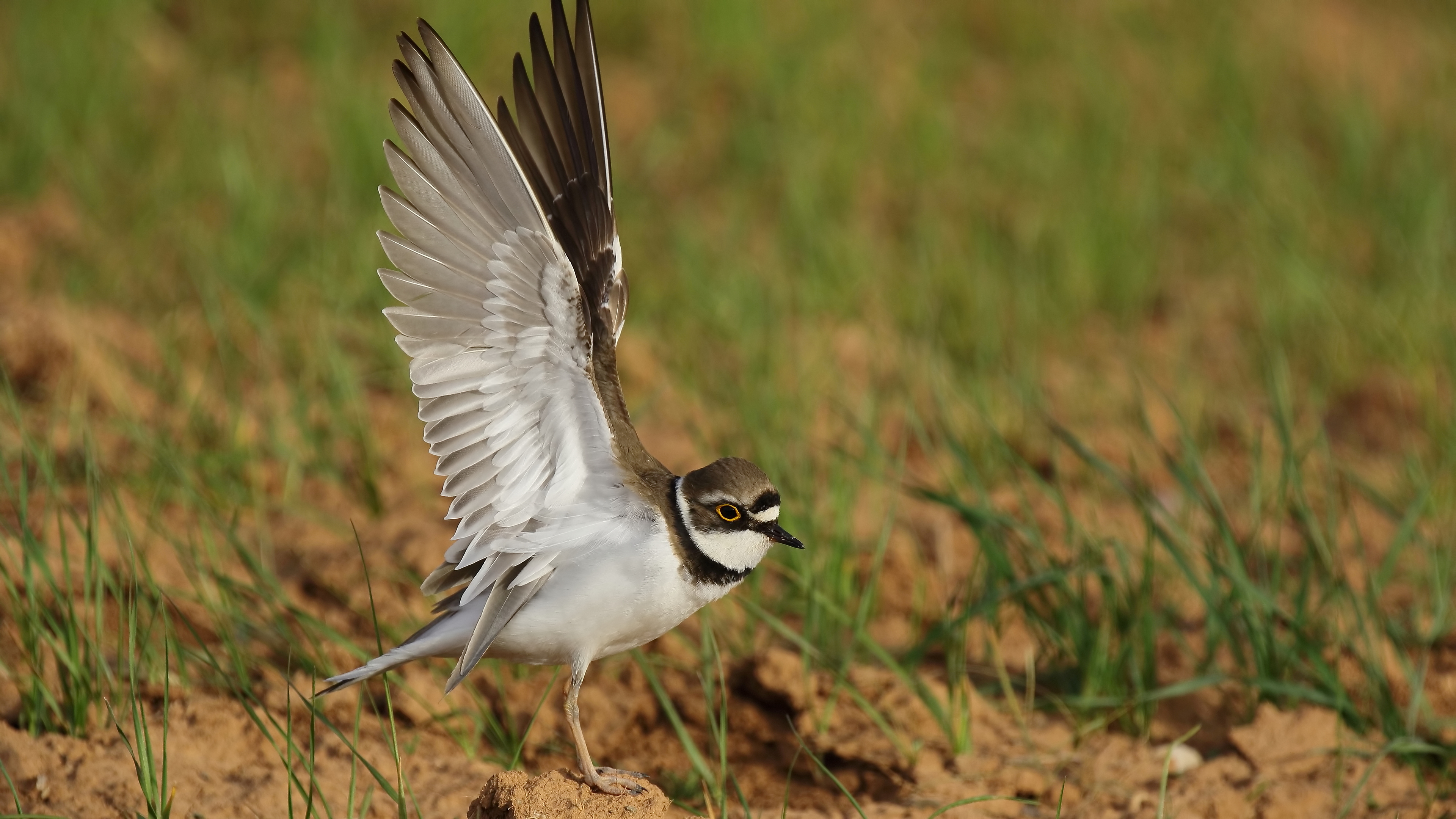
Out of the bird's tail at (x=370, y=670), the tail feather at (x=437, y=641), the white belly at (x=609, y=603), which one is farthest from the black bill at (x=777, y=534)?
the bird's tail at (x=370, y=670)

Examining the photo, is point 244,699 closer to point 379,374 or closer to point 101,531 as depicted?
point 101,531

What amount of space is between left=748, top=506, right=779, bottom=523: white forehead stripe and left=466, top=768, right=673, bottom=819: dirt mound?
794 mm

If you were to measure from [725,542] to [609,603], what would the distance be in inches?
13.5

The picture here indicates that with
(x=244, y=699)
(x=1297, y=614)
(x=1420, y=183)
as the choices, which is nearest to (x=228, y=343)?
(x=244, y=699)

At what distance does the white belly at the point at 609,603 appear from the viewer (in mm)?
3650

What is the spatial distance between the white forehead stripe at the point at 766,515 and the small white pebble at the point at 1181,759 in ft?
4.67

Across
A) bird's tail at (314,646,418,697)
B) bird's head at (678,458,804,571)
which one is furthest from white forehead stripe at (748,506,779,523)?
bird's tail at (314,646,418,697)

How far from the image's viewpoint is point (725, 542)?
3773mm

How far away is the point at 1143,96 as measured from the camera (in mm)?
10430

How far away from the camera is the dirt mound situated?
318 centimetres

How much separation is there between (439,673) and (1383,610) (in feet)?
10.2

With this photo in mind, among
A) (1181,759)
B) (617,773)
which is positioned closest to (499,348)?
(617,773)

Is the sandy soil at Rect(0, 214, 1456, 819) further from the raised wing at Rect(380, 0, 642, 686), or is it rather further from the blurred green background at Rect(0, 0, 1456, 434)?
the blurred green background at Rect(0, 0, 1456, 434)

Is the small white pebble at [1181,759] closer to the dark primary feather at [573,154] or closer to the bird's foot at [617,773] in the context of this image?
the bird's foot at [617,773]
